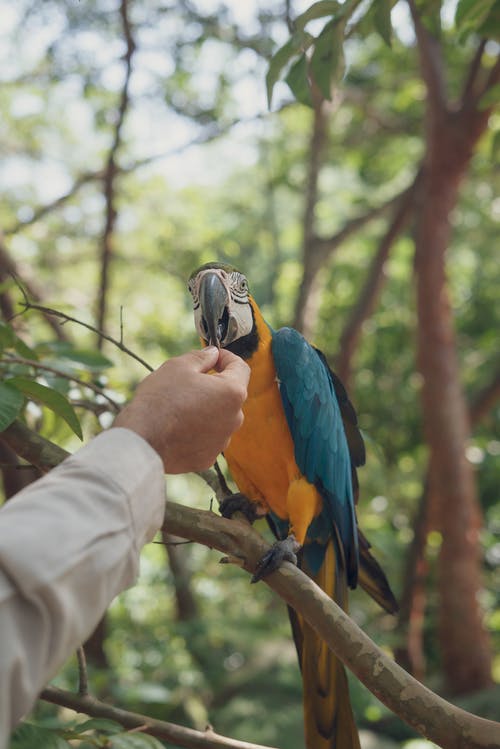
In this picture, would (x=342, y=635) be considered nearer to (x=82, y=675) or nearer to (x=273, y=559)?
(x=273, y=559)

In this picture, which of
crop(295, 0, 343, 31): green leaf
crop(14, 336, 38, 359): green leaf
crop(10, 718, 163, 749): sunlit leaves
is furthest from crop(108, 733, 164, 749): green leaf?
crop(295, 0, 343, 31): green leaf

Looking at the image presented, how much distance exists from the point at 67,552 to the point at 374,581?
1.11m

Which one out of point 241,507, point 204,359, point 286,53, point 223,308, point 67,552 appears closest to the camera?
point 67,552

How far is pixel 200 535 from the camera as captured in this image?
102cm

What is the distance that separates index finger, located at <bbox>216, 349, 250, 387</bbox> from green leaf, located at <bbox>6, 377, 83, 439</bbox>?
0.26m

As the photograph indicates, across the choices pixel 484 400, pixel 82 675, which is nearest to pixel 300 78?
pixel 82 675

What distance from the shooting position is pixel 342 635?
954mm

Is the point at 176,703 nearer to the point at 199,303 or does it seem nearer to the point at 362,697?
the point at 362,697

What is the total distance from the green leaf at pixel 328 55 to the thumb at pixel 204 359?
18.3 inches

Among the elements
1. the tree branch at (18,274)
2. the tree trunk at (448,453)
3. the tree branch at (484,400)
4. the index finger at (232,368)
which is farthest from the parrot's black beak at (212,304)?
the tree branch at (484,400)

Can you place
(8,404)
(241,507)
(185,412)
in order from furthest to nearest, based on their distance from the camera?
1. (241,507)
2. (8,404)
3. (185,412)

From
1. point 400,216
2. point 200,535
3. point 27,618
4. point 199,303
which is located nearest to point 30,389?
point 200,535

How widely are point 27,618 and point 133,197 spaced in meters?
5.16

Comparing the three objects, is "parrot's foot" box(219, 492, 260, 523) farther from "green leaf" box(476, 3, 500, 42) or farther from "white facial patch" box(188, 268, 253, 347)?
"green leaf" box(476, 3, 500, 42)
